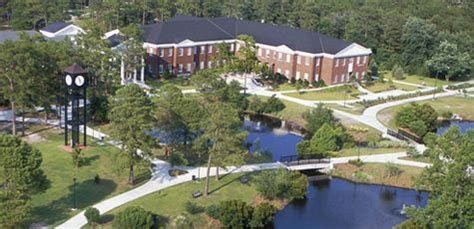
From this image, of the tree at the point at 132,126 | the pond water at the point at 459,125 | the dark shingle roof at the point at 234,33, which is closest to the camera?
the tree at the point at 132,126

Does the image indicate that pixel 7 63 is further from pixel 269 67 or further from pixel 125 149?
pixel 269 67

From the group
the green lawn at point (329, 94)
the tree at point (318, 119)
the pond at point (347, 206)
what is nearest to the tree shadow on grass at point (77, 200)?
the pond at point (347, 206)

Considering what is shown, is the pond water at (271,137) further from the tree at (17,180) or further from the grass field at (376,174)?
the tree at (17,180)

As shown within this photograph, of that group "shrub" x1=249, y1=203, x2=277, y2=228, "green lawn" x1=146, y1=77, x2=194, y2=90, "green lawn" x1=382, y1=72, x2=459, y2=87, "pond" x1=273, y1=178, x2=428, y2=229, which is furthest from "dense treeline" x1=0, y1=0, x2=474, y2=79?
"shrub" x1=249, y1=203, x2=277, y2=228

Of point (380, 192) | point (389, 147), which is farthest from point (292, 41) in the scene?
point (380, 192)

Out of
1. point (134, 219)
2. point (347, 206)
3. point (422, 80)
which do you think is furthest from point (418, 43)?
point (134, 219)

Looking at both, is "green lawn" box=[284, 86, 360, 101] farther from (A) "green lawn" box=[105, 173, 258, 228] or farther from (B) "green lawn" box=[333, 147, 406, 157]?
(A) "green lawn" box=[105, 173, 258, 228]
